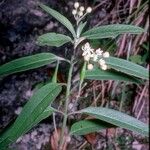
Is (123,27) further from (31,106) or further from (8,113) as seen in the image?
(8,113)

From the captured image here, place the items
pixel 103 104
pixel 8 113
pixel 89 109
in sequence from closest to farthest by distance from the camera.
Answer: pixel 89 109 < pixel 8 113 < pixel 103 104

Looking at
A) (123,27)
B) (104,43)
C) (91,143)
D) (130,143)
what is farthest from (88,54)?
(130,143)

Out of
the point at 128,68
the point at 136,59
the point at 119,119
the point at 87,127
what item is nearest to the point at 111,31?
the point at 128,68

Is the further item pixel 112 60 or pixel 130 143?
pixel 130 143

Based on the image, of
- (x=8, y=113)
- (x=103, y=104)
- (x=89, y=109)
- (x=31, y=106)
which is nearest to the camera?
(x=31, y=106)

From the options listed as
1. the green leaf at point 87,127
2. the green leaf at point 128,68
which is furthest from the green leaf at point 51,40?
the green leaf at point 87,127

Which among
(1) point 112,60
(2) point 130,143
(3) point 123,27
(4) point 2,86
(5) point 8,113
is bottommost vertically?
(2) point 130,143

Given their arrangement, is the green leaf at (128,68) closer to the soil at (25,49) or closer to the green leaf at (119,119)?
the green leaf at (119,119)

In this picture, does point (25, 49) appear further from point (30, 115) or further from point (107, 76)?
point (30, 115)
